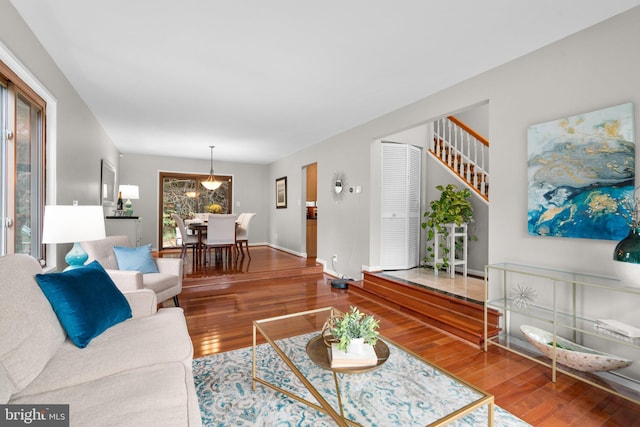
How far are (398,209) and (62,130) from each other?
4.14 metres

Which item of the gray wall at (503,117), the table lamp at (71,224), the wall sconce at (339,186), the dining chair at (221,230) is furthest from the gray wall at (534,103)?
the table lamp at (71,224)

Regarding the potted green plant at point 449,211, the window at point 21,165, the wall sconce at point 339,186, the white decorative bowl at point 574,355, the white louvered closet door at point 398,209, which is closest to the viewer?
the white decorative bowl at point 574,355

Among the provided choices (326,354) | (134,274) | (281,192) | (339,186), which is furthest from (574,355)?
(281,192)

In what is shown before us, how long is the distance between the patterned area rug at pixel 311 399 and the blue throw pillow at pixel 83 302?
714mm

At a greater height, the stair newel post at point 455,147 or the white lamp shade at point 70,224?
the stair newel post at point 455,147

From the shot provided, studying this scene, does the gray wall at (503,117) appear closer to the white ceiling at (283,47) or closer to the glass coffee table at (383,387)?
the white ceiling at (283,47)

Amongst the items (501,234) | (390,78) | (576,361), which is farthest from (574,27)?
(576,361)

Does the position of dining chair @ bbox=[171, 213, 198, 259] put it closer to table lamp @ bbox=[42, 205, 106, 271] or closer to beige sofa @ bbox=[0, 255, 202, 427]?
table lamp @ bbox=[42, 205, 106, 271]

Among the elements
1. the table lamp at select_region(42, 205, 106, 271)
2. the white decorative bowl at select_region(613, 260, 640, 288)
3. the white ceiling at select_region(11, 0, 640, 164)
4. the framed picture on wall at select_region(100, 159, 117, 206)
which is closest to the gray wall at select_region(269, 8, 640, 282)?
the white ceiling at select_region(11, 0, 640, 164)

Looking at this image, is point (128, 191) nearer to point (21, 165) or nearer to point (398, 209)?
point (21, 165)

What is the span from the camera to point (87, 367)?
137cm

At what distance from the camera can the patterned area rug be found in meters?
1.40

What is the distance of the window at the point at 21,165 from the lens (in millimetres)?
2178

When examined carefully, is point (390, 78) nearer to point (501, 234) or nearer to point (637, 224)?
point (501, 234)
